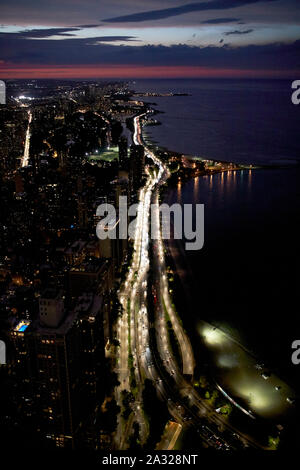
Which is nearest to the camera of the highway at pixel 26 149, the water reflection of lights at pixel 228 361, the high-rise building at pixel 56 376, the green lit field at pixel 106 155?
the high-rise building at pixel 56 376

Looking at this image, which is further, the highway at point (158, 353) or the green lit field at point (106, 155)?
the green lit field at point (106, 155)

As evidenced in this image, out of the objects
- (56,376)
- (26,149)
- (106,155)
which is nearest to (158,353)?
(56,376)

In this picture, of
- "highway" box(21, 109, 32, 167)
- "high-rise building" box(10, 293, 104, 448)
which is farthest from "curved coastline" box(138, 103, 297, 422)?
"highway" box(21, 109, 32, 167)

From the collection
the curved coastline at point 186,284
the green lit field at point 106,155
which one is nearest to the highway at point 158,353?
the curved coastline at point 186,284

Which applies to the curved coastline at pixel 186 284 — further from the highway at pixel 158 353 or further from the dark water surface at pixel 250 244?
the highway at pixel 158 353

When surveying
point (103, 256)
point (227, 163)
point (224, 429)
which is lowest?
point (224, 429)

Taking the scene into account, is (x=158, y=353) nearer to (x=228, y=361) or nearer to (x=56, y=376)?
(x=228, y=361)

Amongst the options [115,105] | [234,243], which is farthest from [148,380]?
[115,105]
